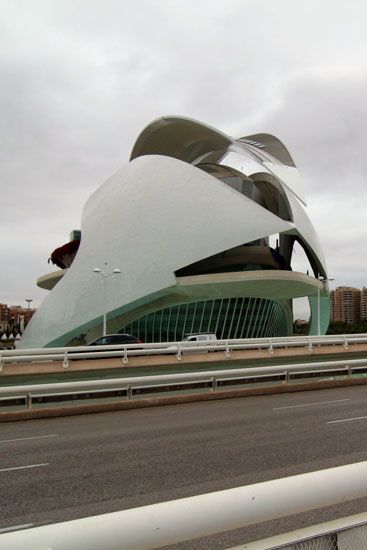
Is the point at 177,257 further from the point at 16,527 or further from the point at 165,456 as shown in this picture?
the point at 16,527

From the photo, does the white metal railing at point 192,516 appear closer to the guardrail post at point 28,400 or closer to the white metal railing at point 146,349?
the guardrail post at point 28,400

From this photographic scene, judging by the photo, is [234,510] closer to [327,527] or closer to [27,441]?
[327,527]

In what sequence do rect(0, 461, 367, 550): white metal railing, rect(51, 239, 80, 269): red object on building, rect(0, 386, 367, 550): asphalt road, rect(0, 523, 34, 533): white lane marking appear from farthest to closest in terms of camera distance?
rect(51, 239, 80, 269): red object on building
rect(0, 386, 367, 550): asphalt road
rect(0, 523, 34, 533): white lane marking
rect(0, 461, 367, 550): white metal railing

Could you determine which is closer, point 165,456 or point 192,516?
point 192,516

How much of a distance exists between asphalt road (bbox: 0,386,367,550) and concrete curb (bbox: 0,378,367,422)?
419 mm

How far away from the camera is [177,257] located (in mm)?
36344

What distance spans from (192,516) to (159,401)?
1113 centimetres

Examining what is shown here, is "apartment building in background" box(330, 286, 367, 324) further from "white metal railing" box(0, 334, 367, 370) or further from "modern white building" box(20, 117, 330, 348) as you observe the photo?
"white metal railing" box(0, 334, 367, 370)

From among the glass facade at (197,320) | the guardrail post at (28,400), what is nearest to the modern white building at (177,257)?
the glass facade at (197,320)

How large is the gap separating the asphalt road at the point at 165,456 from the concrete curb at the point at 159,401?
419mm

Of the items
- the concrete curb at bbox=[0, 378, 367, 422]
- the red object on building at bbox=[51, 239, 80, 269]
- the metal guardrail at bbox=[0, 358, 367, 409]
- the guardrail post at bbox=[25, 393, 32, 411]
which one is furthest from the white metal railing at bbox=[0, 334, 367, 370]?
the red object on building at bbox=[51, 239, 80, 269]

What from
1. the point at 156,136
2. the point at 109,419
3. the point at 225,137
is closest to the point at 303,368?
the point at 109,419

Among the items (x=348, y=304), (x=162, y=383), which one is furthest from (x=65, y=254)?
(x=348, y=304)

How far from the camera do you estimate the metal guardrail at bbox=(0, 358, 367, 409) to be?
11.8 meters
